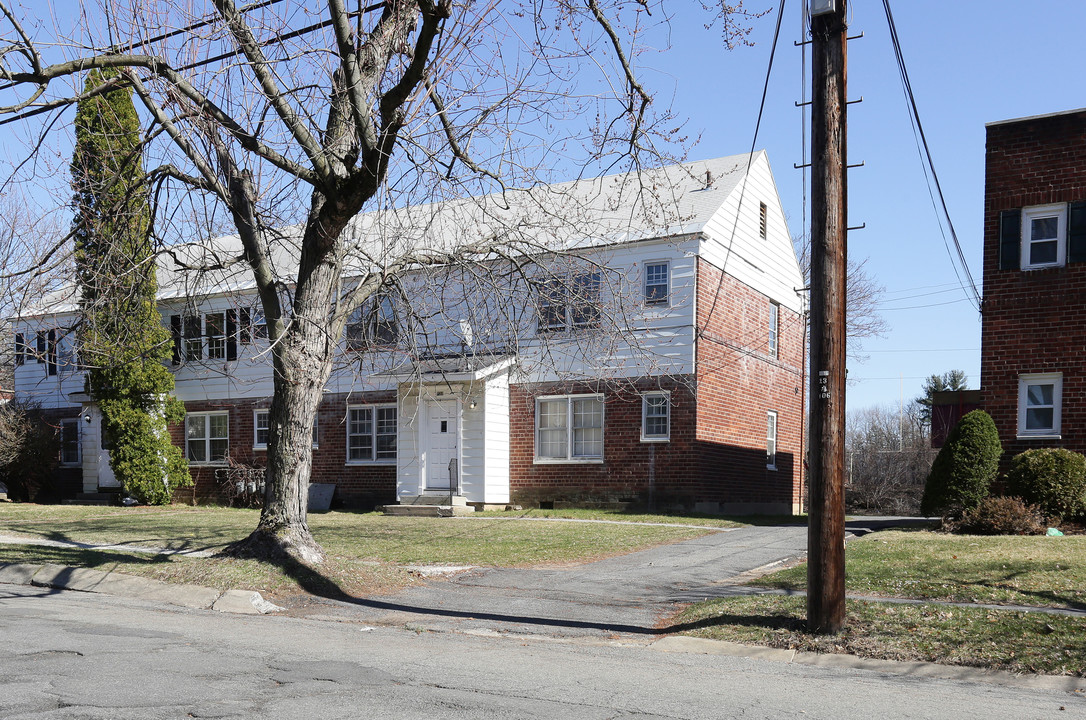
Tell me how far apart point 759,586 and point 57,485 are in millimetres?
26937

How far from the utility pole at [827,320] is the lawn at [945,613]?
0.49m

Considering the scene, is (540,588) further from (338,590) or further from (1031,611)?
(1031,611)

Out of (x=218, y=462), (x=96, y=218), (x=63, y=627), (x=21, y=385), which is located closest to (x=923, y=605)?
(x=63, y=627)

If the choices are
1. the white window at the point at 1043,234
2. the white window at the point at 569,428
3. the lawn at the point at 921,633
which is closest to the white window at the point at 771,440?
the white window at the point at 569,428

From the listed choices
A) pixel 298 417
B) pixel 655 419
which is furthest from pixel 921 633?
pixel 655 419

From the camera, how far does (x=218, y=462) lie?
27781 mm

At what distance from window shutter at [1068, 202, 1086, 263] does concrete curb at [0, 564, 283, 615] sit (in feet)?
49.7

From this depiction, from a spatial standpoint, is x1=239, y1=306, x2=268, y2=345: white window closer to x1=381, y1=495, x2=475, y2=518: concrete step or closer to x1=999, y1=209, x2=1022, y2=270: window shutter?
x1=381, y1=495, x2=475, y2=518: concrete step

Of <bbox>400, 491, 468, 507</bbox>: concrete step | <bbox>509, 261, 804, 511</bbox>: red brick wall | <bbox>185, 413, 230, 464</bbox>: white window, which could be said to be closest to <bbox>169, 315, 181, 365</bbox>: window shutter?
<bbox>400, 491, 468, 507</bbox>: concrete step

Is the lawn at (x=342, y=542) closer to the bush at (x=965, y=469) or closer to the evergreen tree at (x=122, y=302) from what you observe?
the evergreen tree at (x=122, y=302)

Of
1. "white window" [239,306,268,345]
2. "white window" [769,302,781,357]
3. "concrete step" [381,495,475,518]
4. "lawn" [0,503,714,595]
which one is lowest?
"concrete step" [381,495,475,518]

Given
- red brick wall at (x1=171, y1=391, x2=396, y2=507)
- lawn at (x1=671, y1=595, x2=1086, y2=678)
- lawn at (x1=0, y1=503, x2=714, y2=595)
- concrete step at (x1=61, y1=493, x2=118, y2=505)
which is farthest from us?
concrete step at (x1=61, y1=493, x2=118, y2=505)

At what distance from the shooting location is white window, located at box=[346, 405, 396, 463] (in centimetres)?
2517

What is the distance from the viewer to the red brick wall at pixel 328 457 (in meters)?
25.2
